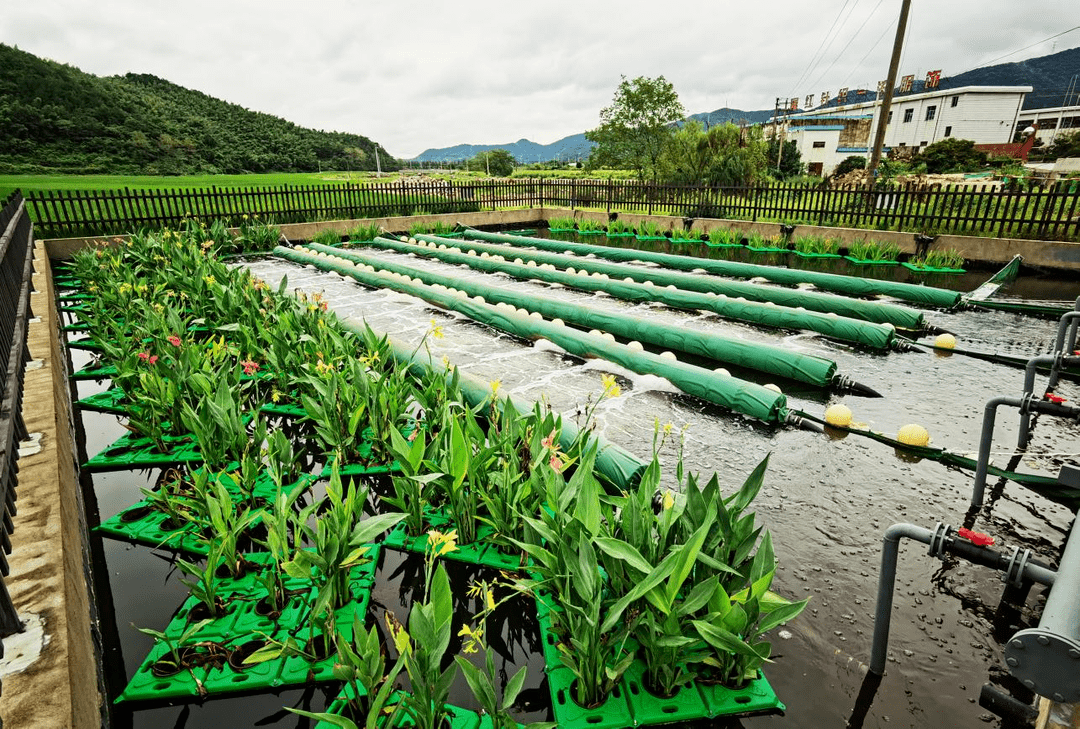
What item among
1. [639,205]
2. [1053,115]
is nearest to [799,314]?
[639,205]

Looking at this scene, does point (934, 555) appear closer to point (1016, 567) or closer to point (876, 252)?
point (1016, 567)

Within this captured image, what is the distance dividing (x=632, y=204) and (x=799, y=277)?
10.5 meters

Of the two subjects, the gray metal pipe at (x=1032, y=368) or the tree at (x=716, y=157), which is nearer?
the gray metal pipe at (x=1032, y=368)

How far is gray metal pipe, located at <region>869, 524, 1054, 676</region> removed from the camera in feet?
5.66

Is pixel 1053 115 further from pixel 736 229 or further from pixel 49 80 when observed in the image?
pixel 49 80

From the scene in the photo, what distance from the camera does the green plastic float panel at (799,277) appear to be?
864 cm

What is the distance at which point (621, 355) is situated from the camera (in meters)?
6.34

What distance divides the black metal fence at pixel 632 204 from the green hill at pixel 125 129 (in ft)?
153

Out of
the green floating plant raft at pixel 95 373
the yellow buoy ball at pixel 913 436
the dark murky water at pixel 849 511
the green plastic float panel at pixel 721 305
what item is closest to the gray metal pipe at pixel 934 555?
the dark murky water at pixel 849 511

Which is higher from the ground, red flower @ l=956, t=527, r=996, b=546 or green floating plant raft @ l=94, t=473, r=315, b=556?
red flower @ l=956, t=527, r=996, b=546

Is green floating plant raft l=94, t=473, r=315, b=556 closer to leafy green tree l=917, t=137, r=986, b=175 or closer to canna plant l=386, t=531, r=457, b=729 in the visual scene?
canna plant l=386, t=531, r=457, b=729

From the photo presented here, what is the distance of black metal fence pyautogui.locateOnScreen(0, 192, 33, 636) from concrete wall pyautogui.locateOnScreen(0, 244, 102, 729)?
0.07 meters

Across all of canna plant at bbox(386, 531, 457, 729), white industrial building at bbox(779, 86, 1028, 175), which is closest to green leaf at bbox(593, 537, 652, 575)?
canna plant at bbox(386, 531, 457, 729)

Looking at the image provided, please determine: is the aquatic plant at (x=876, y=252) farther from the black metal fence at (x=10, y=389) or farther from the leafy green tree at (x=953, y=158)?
the leafy green tree at (x=953, y=158)
